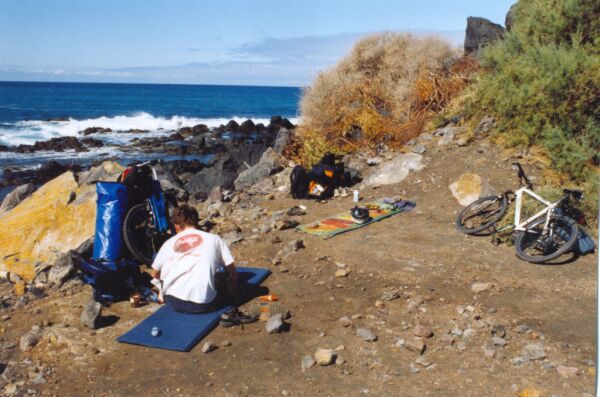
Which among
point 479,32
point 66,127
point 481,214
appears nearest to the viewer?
point 481,214

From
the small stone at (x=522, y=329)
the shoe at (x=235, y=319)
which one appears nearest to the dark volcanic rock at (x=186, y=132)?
the shoe at (x=235, y=319)

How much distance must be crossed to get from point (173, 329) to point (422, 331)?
2.35 meters

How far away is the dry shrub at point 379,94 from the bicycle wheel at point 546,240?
595 cm

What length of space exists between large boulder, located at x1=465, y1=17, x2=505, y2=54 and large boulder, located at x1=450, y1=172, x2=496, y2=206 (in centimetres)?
972

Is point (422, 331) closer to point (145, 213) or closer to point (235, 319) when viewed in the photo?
point (235, 319)

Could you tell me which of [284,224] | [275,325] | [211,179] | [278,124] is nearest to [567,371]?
[275,325]

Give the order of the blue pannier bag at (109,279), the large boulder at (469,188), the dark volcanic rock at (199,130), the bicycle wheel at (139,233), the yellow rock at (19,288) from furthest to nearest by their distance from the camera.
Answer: the dark volcanic rock at (199,130) → the large boulder at (469,188) → the yellow rock at (19,288) → the bicycle wheel at (139,233) → the blue pannier bag at (109,279)

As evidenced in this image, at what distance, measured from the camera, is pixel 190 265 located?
538 cm

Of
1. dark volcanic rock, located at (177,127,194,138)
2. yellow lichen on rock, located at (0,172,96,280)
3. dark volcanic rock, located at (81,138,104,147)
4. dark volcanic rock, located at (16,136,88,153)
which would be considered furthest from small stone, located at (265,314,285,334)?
dark volcanic rock, located at (177,127,194,138)

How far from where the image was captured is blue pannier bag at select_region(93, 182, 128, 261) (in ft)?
22.6

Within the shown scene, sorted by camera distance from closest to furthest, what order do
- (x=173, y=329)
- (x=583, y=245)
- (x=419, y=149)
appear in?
1. (x=173, y=329)
2. (x=583, y=245)
3. (x=419, y=149)

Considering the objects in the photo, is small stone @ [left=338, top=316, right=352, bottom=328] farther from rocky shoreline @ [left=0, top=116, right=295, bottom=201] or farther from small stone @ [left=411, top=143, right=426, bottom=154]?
rocky shoreline @ [left=0, top=116, right=295, bottom=201]

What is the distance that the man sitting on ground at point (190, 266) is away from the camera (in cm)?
539

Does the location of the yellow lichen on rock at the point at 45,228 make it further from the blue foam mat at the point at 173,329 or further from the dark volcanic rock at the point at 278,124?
the dark volcanic rock at the point at 278,124
